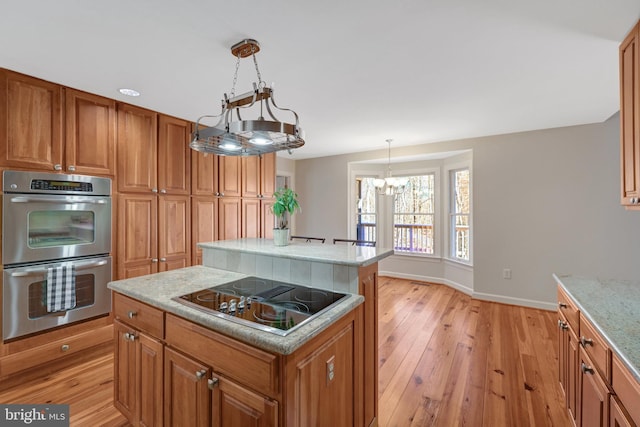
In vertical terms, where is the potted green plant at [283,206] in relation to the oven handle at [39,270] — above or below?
above

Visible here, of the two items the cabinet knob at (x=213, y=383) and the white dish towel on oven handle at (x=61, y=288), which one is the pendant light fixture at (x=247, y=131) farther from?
the white dish towel on oven handle at (x=61, y=288)

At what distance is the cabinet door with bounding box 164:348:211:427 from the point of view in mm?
1324

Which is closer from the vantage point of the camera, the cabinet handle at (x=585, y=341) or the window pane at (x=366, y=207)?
the cabinet handle at (x=585, y=341)

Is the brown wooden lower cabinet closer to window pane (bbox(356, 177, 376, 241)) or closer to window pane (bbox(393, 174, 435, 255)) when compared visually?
window pane (bbox(393, 174, 435, 255))

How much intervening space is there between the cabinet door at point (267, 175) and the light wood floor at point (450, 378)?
8.16ft

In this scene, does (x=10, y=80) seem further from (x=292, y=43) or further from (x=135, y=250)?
(x=292, y=43)

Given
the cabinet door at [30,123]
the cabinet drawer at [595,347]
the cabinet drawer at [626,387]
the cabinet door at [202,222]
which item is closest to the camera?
the cabinet drawer at [626,387]

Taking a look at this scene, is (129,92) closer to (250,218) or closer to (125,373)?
(250,218)

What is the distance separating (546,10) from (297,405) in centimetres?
233

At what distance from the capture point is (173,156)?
3.23 m

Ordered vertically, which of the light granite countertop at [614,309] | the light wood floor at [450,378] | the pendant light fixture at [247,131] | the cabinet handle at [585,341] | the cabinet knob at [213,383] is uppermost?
the pendant light fixture at [247,131]

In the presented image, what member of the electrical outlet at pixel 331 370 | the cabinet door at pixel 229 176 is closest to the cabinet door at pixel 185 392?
the electrical outlet at pixel 331 370

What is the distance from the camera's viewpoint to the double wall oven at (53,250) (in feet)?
7.07

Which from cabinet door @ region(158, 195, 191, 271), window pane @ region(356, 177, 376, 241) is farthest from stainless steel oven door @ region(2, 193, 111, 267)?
window pane @ region(356, 177, 376, 241)
